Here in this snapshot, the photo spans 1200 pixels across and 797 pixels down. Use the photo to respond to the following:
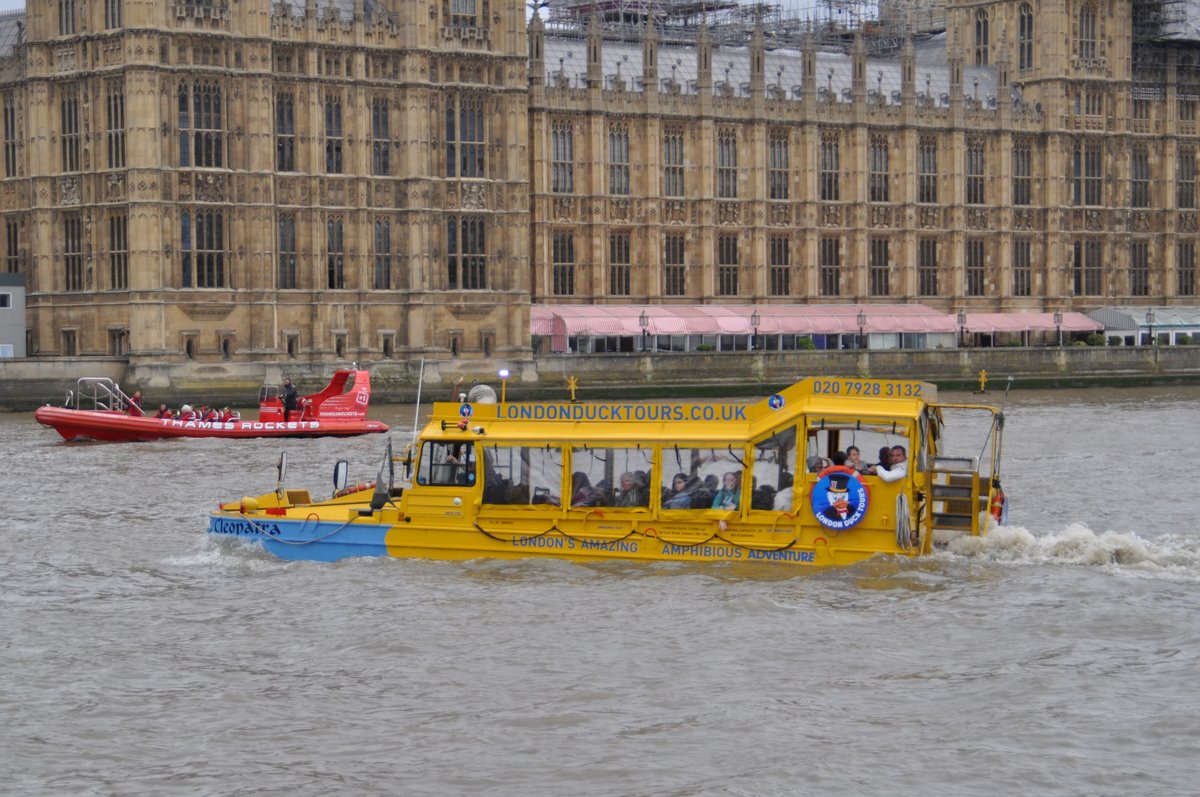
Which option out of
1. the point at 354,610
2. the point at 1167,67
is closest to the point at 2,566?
the point at 354,610

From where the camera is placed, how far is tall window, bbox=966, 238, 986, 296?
117 meters

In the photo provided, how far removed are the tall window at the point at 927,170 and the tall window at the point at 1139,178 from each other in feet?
39.7

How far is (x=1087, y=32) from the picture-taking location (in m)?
117

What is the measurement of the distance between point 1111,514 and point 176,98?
51043 millimetres

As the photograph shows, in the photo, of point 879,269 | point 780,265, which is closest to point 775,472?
point 780,265

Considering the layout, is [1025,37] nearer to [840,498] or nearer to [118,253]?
[118,253]

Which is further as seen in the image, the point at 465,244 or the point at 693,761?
the point at 465,244

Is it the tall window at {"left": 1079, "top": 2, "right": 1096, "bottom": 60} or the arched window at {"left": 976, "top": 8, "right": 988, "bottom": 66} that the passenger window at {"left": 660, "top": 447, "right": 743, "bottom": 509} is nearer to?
the tall window at {"left": 1079, "top": 2, "right": 1096, "bottom": 60}

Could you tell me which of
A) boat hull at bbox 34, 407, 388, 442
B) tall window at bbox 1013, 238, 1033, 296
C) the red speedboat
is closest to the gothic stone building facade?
tall window at bbox 1013, 238, 1033, 296

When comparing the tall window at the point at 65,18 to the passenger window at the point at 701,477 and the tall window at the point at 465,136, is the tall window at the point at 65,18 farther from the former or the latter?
the passenger window at the point at 701,477

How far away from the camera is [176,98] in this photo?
86312mm

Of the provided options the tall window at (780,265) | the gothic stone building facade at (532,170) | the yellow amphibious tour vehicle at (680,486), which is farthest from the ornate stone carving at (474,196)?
the yellow amphibious tour vehicle at (680,486)

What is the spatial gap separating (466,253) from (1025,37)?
40.2 metres

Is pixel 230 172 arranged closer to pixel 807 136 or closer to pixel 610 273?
pixel 610 273
